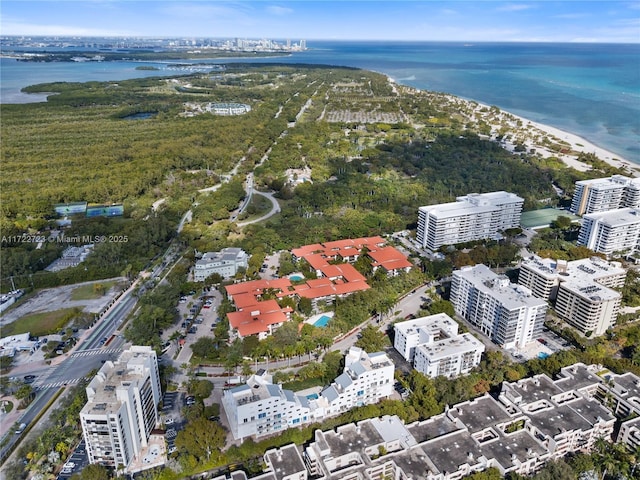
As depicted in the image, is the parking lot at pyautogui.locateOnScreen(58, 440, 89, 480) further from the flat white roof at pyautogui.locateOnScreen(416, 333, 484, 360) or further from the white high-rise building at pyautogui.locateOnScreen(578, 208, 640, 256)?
the white high-rise building at pyautogui.locateOnScreen(578, 208, 640, 256)

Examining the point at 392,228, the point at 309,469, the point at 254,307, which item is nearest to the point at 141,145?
the point at 392,228

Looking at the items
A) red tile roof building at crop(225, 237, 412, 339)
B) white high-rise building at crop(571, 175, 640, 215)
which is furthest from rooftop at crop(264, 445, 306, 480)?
white high-rise building at crop(571, 175, 640, 215)

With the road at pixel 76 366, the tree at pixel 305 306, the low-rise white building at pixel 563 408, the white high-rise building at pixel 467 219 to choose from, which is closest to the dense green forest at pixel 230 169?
Result: the white high-rise building at pixel 467 219

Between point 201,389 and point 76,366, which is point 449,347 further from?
point 76,366

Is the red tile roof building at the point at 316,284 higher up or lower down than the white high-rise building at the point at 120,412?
lower down

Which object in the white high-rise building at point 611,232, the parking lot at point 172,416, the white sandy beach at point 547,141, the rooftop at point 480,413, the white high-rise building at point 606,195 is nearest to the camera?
the rooftop at point 480,413

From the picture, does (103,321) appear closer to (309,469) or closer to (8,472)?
(8,472)

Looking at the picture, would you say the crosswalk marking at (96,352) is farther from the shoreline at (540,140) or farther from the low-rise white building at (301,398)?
the shoreline at (540,140)
